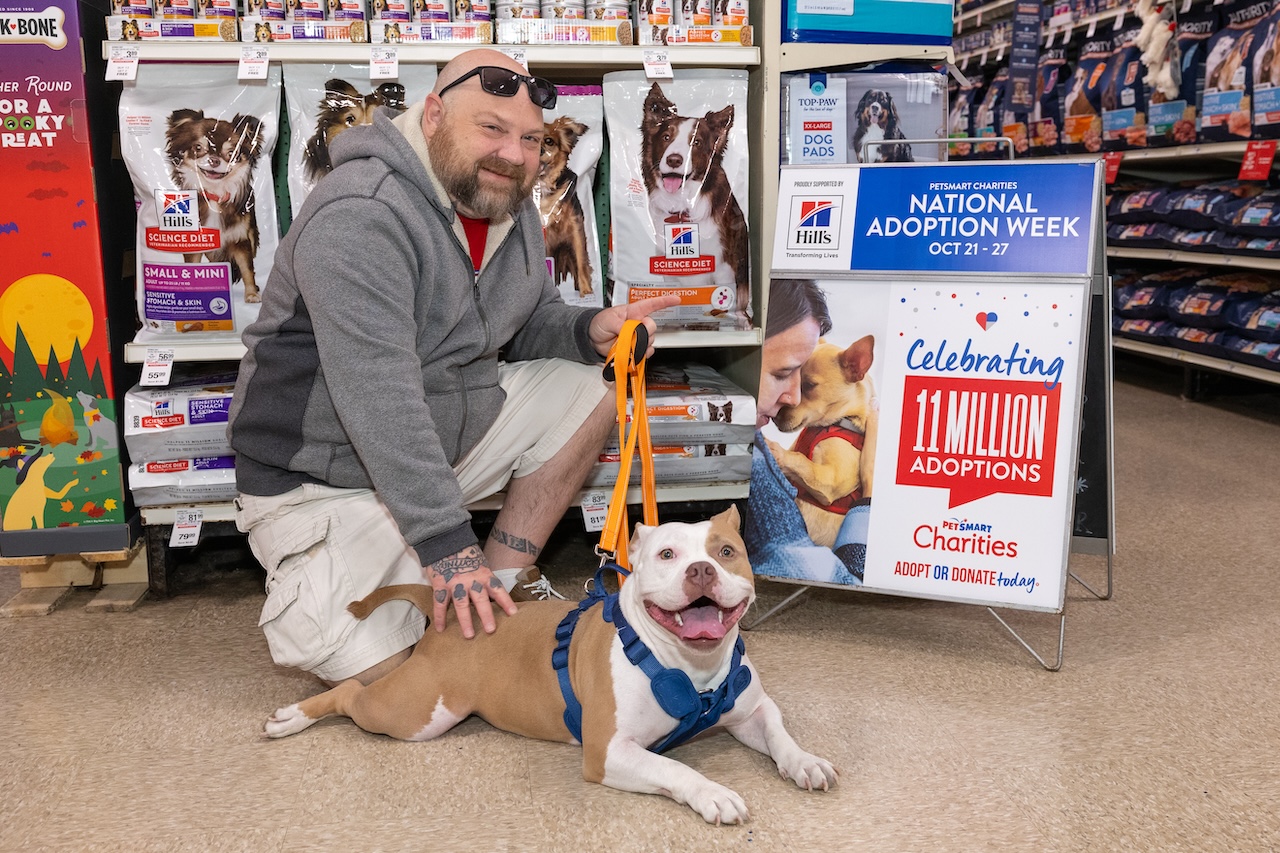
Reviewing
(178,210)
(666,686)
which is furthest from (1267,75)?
(178,210)

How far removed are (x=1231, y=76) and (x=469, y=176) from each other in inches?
144

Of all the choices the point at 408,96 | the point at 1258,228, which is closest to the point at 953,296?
the point at 408,96

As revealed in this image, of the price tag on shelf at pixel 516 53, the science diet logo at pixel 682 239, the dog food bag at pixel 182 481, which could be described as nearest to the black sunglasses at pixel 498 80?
the price tag on shelf at pixel 516 53

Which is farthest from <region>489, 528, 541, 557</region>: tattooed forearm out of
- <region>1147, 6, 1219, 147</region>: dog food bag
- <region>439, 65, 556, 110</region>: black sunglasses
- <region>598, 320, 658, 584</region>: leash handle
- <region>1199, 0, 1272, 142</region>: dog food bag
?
<region>1147, 6, 1219, 147</region>: dog food bag

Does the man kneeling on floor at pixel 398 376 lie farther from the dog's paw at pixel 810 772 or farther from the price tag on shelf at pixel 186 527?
the dog's paw at pixel 810 772

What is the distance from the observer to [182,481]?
254 centimetres

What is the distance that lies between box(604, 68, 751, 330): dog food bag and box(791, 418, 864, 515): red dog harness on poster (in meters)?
0.53

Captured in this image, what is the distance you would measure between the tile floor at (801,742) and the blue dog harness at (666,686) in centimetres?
10

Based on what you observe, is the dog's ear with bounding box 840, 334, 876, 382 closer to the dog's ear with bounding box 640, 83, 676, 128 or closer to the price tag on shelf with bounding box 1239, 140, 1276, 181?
the dog's ear with bounding box 640, 83, 676, 128

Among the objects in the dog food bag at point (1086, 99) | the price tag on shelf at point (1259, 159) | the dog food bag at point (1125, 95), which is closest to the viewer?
the price tag on shelf at point (1259, 159)

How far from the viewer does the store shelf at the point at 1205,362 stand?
4434 millimetres

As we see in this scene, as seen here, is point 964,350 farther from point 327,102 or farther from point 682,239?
point 327,102

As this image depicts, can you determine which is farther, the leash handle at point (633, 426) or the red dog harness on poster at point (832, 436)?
the red dog harness on poster at point (832, 436)

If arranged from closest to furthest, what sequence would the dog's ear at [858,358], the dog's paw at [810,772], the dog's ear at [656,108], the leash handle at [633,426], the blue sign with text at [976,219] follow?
the dog's paw at [810,772], the leash handle at [633,426], the blue sign with text at [976,219], the dog's ear at [858,358], the dog's ear at [656,108]
